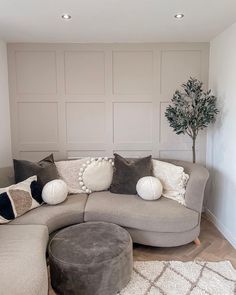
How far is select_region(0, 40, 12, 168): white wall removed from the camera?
10.8ft

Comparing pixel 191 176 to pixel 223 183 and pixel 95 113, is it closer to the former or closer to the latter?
pixel 223 183

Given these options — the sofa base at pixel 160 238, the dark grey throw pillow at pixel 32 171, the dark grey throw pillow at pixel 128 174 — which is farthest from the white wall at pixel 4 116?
the sofa base at pixel 160 238

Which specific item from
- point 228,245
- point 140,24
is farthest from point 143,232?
point 140,24

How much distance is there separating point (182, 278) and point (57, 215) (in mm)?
1272

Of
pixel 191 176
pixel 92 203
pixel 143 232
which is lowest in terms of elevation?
pixel 143 232

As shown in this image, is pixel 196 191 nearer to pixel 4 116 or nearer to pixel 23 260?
pixel 23 260

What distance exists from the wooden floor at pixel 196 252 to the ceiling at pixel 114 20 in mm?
2289

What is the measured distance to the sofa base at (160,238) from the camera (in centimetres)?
261

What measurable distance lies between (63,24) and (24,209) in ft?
6.16

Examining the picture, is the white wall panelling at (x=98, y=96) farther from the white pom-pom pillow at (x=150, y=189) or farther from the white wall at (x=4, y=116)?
the white pom-pom pillow at (x=150, y=189)

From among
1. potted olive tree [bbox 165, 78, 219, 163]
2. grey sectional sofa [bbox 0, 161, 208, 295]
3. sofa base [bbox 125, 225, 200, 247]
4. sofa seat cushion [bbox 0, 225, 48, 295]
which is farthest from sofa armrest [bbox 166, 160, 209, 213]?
sofa seat cushion [bbox 0, 225, 48, 295]

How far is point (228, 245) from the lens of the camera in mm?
2820

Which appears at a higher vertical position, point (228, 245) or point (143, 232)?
point (143, 232)

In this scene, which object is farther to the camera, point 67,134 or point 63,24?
point 67,134
